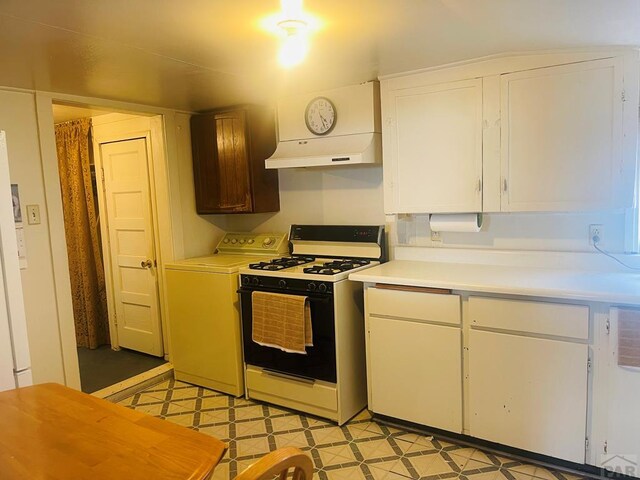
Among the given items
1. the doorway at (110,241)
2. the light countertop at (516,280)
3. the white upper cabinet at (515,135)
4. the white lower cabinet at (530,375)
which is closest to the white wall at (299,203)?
the doorway at (110,241)

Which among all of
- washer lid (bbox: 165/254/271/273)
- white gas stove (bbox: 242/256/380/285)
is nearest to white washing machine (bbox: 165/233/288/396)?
washer lid (bbox: 165/254/271/273)

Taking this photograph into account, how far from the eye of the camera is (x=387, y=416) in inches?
108

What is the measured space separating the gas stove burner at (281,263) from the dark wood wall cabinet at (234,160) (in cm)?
50

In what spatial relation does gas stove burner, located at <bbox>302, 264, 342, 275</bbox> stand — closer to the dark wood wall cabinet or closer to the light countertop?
the light countertop

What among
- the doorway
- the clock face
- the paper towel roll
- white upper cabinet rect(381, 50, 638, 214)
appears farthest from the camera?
the doorway

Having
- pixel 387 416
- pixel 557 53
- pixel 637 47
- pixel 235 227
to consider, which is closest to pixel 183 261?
pixel 235 227

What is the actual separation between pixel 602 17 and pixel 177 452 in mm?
2122

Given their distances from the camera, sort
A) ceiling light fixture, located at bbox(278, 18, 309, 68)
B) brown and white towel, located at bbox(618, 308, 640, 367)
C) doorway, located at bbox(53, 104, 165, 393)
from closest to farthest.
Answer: ceiling light fixture, located at bbox(278, 18, 309, 68) → brown and white towel, located at bbox(618, 308, 640, 367) → doorway, located at bbox(53, 104, 165, 393)

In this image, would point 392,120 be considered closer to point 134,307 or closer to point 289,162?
point 289,162

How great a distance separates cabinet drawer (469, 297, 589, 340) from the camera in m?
2.09

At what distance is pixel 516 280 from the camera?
2330 millimetres

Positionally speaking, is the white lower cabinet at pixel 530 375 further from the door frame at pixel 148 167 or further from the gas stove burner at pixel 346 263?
the door frame at pixel 148 167

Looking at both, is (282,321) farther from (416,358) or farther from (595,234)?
(595,234)

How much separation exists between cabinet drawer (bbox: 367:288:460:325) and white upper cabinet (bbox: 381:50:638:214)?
554mm
